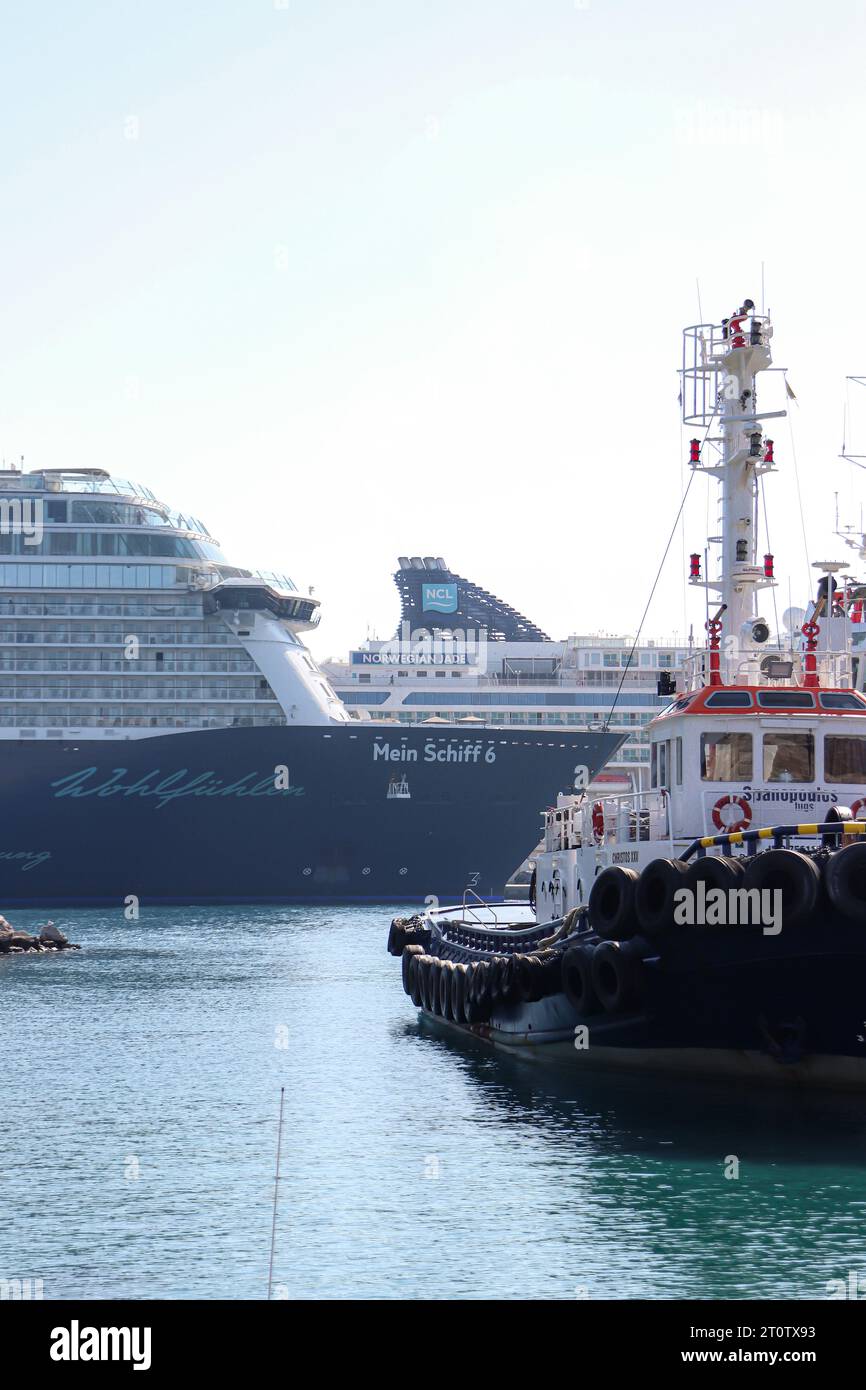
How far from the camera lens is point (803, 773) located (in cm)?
2322

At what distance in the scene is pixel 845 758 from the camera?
23328mm

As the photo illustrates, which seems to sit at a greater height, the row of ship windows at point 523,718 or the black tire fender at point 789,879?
the row of ship windows at point 523,718

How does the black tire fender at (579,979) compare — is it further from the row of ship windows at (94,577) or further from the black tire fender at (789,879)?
the row of ship windows at (94,577)

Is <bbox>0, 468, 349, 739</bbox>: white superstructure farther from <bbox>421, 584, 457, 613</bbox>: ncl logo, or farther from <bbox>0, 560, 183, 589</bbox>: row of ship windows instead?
<bbox>421, 584, 457, 613</bbox>: ncl logo

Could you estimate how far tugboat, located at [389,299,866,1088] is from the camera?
20062 mm

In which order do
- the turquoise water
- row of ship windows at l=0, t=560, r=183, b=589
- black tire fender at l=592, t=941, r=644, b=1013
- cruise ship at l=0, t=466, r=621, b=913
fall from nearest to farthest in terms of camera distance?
the turquoise water < black tire fender at l=592, t=941, r=644, b=1013 < cruise ship at l=0, t=466, r=621, b=913 < row of ship windows at l=0, t=560, r=183, b=589

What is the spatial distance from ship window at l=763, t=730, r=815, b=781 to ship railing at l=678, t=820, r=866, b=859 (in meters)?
1.71

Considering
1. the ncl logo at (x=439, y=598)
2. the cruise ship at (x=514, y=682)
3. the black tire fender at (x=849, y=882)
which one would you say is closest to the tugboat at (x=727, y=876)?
the black tire fender at (x=849, y=882)

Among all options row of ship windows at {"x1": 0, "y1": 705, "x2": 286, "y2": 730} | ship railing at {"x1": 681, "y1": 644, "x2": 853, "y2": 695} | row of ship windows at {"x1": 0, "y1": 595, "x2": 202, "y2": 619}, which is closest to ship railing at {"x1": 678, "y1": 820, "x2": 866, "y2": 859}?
ship railing at {"x1": 681, "y1": 644, "x2": 853, "y2": 695}

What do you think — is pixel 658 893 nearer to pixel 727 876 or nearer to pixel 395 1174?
pixel 727 876

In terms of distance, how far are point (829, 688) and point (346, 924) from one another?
37560mm

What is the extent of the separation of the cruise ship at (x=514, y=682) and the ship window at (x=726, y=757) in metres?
61.2

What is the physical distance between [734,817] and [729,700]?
1706mm

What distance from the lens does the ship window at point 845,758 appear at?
2325 centimetres
